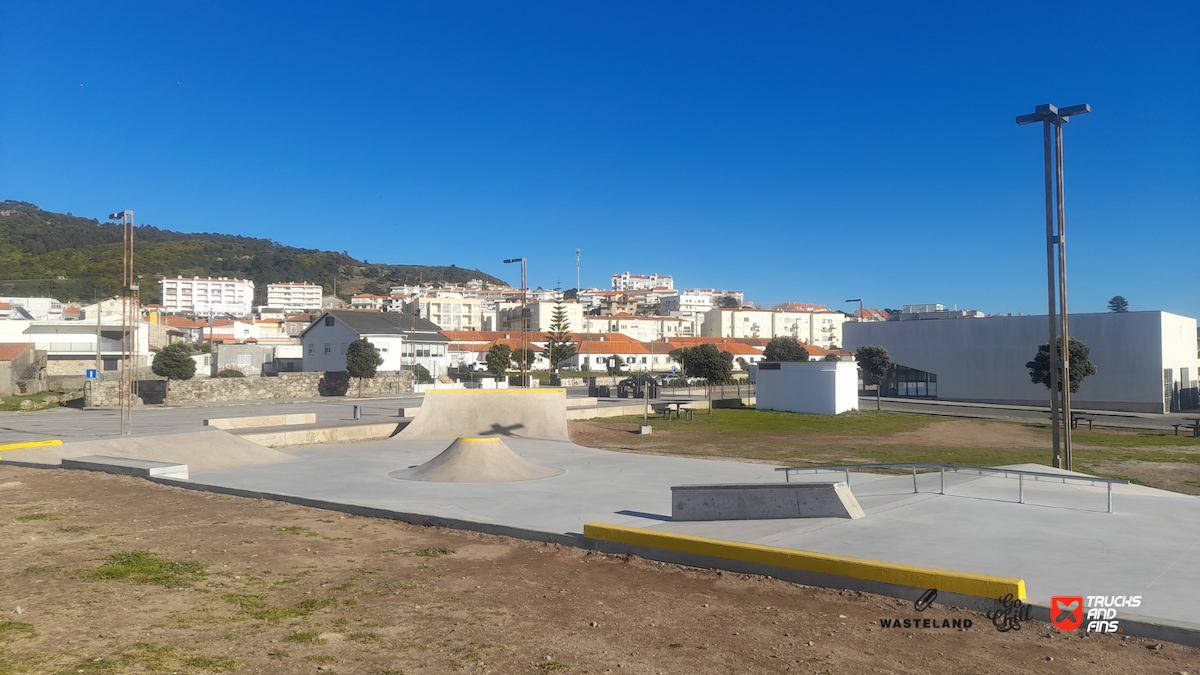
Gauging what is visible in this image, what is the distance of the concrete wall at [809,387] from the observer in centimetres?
3394

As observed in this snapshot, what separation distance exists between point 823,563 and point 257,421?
20133mm

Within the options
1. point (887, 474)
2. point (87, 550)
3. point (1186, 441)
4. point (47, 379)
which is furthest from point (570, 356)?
point (87, 550)

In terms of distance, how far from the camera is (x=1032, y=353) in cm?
4925

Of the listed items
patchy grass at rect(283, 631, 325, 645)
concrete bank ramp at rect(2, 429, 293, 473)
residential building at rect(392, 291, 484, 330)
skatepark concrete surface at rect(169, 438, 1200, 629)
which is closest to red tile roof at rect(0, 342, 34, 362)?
concrete bank ramp at rect(2, 429, 293, 473)

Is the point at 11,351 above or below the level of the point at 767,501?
above

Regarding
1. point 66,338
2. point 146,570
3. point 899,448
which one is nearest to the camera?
point 146,570

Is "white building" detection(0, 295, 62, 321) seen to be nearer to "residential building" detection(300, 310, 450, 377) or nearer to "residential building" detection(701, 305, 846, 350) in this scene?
"residential building" detection(300, 310, 450, 377)

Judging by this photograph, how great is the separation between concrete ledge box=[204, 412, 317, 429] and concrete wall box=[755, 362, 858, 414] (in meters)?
21.7

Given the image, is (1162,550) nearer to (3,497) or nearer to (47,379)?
(3,497)

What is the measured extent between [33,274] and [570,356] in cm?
7377

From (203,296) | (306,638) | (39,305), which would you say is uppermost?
(203,296)

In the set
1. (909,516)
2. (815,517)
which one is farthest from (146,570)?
(909,516)

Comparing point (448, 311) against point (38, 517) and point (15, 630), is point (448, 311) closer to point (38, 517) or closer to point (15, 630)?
point (38, 517)

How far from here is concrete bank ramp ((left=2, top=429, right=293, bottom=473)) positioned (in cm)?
1446
